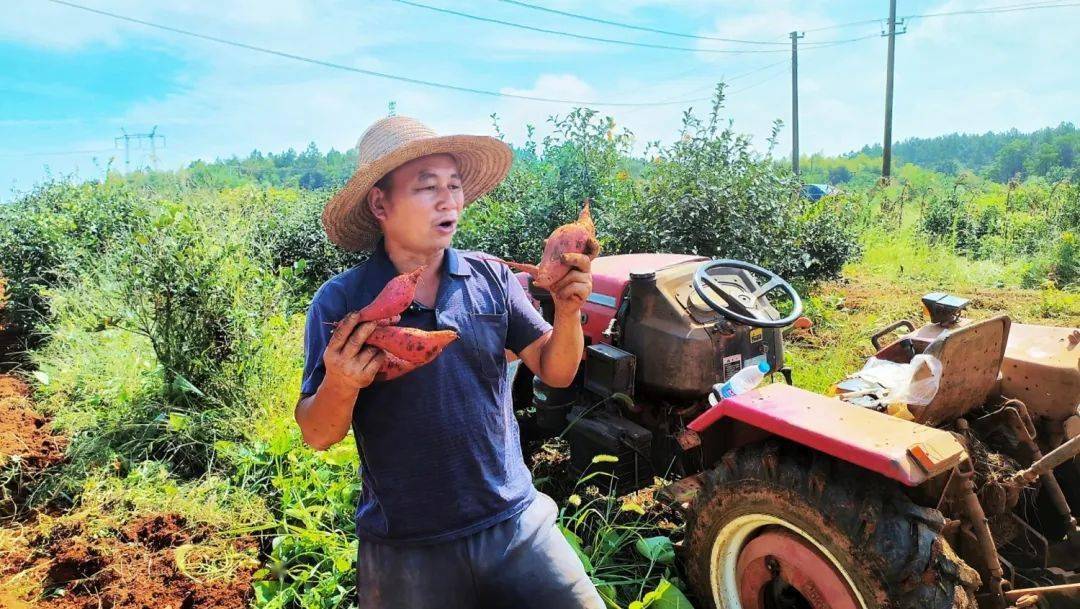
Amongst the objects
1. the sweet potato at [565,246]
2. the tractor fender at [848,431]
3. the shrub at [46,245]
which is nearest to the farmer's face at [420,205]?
the sweet potato at [565,246]

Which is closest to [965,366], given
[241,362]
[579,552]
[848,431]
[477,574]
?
[848,431]

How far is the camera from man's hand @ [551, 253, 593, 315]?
1.54m

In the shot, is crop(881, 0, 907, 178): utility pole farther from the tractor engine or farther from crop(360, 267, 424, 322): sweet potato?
crop(360, 267, 424, 322): sweet potato

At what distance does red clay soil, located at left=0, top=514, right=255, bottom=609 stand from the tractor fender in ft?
7.03

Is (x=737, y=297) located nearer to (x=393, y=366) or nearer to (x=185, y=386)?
(x=393, y=366)

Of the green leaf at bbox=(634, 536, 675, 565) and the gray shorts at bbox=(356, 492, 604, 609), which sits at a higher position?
the gray shorts at bbox=(356, 492, 604, 609)

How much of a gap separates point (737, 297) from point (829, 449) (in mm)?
1039

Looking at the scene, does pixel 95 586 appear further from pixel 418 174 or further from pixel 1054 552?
pixel 1054 552

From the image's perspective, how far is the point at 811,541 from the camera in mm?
1941

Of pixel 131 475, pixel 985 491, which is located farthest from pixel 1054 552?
pixel 131 475

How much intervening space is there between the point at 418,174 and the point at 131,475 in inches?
126

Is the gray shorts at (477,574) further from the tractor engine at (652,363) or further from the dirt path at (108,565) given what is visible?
the dirt path at (108,565)

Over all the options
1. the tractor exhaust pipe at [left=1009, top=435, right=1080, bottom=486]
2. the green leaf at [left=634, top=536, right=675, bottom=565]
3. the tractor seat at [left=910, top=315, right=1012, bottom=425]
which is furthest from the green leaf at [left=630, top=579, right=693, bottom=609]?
the tractor exhaust pipe at [left=1009, top=435, right=1080, bottom=486]

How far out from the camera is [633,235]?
5.73m
